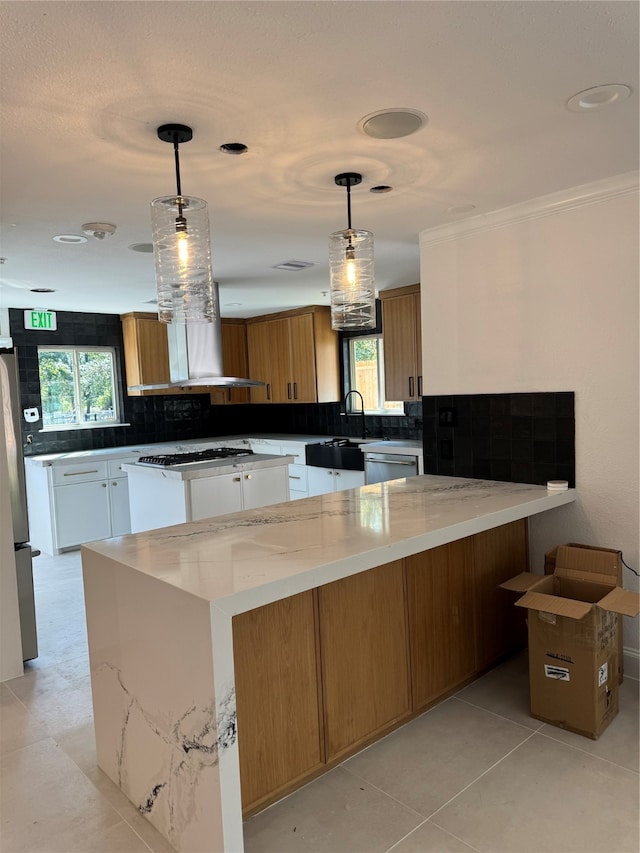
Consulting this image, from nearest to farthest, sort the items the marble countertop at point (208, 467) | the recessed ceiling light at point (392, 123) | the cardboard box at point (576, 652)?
the recessed ceiling light at point (392, 123), the cardboard box at point (576, 652), the marble countertop at point (208, 467)

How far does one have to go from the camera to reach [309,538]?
7.07 ft

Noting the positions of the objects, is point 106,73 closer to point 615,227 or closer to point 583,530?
point 615,227

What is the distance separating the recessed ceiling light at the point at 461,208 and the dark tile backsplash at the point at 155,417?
2855 millimetres

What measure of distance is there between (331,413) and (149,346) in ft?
6.81

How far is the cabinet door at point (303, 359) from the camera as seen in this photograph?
6.19 meters

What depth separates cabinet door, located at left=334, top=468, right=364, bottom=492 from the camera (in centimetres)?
541

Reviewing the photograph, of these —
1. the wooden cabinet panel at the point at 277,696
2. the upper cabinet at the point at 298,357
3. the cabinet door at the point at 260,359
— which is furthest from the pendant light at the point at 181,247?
the cabinet door at the point at 260,359

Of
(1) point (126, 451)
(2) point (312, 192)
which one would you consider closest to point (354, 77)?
(2) point (312, 192)

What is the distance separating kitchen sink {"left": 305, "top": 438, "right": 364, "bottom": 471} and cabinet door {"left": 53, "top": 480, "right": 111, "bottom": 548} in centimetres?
197

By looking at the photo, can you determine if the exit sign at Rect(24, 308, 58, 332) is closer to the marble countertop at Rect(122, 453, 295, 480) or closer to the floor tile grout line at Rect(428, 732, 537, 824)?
the marble countertop at Rect(122, 453, 295, 480)

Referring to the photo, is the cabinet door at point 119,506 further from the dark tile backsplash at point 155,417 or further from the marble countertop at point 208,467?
the marble countertop at point 208,467

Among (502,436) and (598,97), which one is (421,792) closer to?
(502,436)

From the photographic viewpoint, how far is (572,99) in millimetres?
1860

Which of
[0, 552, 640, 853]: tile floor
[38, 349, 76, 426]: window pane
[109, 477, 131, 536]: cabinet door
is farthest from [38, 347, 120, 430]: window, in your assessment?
[0, 552, 640, 853]: tile floor
